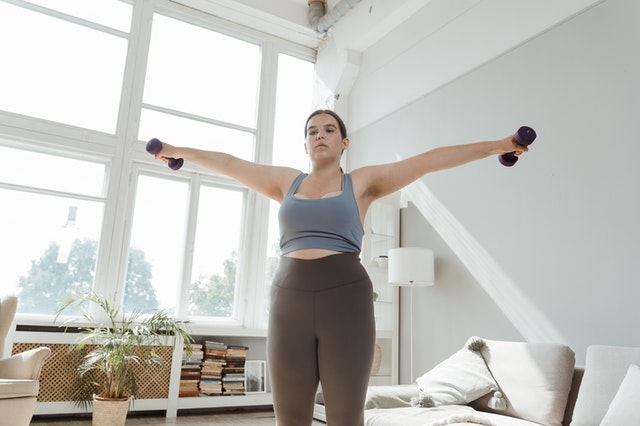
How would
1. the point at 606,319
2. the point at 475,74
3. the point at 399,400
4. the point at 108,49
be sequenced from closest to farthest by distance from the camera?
1. the point at 606,319
2. the point at 399,400
3. the point at 475,74
4. the point at 108,49

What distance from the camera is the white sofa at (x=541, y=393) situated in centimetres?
228

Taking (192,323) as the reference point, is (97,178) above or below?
above

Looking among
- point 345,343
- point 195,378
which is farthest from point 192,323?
point 345,343

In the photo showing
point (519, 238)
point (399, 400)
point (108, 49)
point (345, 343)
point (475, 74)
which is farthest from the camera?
point (108, 49)

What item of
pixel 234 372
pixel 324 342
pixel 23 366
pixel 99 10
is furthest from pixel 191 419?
pixel 99 10

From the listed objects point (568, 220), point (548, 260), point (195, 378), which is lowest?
point (195, 378)

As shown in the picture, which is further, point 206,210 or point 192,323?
point 206,210

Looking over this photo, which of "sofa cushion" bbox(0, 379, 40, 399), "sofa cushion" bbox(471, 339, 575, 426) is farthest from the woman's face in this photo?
"sofa cushion" bbox(0, 379, 40, 399)

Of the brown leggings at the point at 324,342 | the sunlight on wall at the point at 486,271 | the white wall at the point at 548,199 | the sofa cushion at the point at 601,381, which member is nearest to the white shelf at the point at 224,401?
the white wall at the point at 548,199

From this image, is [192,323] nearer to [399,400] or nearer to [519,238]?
[399,400]

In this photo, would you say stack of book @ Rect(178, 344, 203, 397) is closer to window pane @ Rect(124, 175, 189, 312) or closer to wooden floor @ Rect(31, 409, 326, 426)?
wooden floor @ Rect(31, 409, 326, 426)

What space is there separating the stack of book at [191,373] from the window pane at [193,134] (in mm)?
2111

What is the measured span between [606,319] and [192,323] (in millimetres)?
3549

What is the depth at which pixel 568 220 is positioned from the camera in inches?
123
